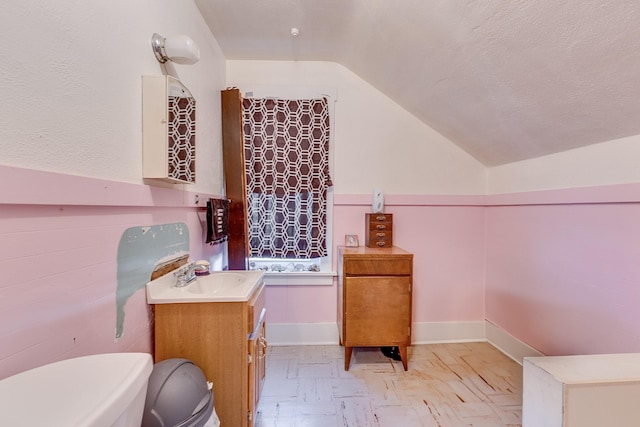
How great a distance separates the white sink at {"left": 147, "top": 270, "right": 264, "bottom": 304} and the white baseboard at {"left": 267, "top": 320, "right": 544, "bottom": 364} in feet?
3.40

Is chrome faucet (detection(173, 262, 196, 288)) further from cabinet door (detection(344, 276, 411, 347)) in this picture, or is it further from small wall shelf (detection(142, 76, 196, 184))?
cabinet door (detection(344, 276, 411, 347))

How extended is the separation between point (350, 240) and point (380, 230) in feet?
0.89

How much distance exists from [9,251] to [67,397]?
395 mm

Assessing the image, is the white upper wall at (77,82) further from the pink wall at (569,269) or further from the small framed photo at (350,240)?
the pink wall at (569,269)

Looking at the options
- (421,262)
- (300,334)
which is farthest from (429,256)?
(300,334)

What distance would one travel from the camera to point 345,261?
195 centimetres

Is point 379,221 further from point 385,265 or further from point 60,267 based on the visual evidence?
point 60,267

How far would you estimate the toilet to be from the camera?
1.54ft

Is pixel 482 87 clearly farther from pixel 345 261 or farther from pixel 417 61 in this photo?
pixel 345 261

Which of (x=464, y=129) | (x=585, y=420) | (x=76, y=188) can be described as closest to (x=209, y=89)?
(x=76, y=188)

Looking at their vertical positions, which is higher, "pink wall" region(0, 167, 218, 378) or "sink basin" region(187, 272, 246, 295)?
"pink wall" region(0, 167, 218, 378)

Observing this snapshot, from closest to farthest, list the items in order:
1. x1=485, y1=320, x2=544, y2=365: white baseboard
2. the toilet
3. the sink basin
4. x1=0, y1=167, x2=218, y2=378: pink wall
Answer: the toilet → x1=0, y1=167, x2=218, y2=378: pink wall → the sink basin → x1=485, y1=320, x2=544, y2=365: white baseboard

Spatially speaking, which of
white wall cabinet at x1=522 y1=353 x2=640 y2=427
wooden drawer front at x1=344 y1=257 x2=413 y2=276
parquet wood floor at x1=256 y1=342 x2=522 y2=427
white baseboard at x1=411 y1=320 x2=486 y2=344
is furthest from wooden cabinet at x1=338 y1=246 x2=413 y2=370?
white wall cabinet at x1=522 y1=353 x2=640 y2=427

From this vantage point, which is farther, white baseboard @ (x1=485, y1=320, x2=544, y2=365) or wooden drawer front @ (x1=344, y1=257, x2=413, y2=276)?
white baseboard @ (x1=485, y1=320, x2=544, y2=365)
